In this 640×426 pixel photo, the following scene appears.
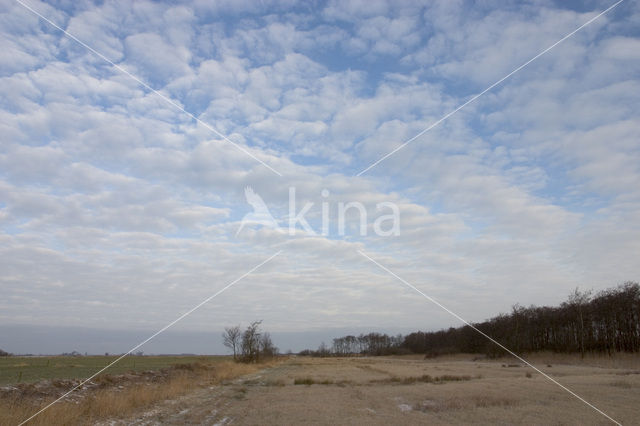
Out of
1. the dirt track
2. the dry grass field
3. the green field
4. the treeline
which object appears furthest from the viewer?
the treeline

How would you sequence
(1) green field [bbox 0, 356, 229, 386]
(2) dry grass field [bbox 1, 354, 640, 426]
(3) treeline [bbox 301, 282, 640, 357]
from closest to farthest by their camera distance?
(2) dry grass field [bbox 1, 354, 640, 426], (1) green field [bbox 0, 356, 229, 386], (3) treeline [bbox 301, 282, 640, 357]

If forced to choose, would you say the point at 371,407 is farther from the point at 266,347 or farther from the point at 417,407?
the point at 266,347

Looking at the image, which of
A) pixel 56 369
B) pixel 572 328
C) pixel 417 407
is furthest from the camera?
pixel 572 328

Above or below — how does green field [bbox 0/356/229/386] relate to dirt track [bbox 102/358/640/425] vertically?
below

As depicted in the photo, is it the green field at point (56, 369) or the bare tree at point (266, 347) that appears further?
the bare tree at point (266, 347)

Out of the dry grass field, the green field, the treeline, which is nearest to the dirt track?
the dry grass field

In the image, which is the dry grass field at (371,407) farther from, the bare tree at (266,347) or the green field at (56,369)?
the bare tree at (266,347)

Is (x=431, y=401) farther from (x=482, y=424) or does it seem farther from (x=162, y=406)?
(x=162, y=406)

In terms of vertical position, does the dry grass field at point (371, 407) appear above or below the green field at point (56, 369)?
above

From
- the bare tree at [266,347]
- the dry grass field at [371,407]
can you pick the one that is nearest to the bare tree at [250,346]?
the bare tree at [266,347]

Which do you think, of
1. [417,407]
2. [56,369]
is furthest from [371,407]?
[56,369]

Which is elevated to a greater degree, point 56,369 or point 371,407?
point 371,407

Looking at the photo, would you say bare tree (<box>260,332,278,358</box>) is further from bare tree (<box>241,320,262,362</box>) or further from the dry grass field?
the dry grass field

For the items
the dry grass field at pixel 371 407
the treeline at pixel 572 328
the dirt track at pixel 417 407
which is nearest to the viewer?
the dry grass field at pixel 371 407
